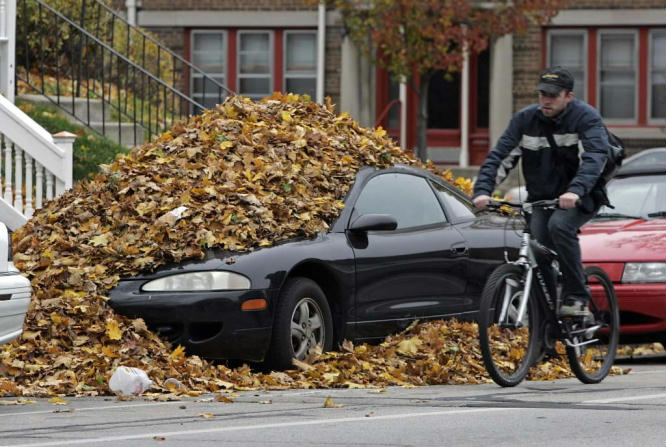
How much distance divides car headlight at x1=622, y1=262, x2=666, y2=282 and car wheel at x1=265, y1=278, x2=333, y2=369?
2.97 meters

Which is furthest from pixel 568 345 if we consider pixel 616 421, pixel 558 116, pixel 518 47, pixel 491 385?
pixel 518 47

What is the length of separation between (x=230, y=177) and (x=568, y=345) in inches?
104

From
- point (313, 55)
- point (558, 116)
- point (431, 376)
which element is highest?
point (313, 55)

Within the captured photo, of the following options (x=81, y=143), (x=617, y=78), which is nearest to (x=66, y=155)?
(x=81, y=143)

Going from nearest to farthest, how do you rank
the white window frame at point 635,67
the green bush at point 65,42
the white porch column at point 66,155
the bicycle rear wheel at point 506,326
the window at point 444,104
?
the bicycle rear wheel at point 506,326 → the white porch column at point 66,155 → the green bush at point 65,42 → the white window frame at point 635,67 → the window at point 444,104

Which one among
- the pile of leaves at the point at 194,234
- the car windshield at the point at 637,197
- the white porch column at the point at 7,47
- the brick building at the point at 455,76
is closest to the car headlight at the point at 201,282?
the pile of leaves at the point at 194,234

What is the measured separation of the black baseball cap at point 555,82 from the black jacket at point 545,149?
140mm

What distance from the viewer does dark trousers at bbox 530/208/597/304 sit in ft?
30.5

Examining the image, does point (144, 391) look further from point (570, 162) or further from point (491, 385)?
point (570, 162)

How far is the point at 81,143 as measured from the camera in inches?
658

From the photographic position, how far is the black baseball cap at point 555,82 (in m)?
9.21

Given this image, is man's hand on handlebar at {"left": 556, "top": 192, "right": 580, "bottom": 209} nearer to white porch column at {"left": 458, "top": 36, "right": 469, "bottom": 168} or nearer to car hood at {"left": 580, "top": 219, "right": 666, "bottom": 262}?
car hood at {"left": 580, "top": 219, "right": 666, "bottom": 262}

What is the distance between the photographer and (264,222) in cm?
1006

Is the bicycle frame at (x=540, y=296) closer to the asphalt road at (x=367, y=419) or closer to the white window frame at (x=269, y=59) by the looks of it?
the asphalt road at (x=367, y=419)
